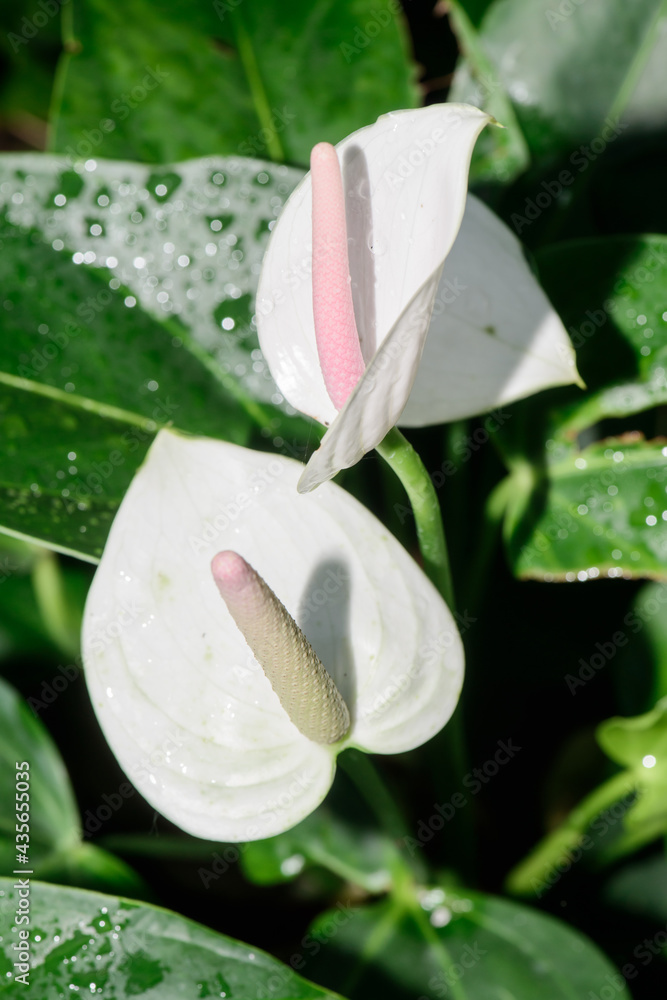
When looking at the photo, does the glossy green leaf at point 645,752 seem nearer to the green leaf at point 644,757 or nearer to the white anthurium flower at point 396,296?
the green leaf at point 644,757

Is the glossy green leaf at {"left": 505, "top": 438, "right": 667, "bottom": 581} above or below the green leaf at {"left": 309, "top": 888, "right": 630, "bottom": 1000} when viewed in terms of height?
above

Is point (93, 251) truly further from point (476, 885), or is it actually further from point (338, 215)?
point (476, 885)

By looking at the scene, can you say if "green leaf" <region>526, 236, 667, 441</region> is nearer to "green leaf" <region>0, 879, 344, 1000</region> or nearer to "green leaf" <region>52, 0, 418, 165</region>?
"green leaf" <region>52, 0, 418, 165</region>

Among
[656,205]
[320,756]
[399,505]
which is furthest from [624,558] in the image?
[656,205]

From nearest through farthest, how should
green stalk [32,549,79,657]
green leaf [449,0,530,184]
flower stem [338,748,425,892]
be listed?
flower stem [338,748,425,892]
green leaf [449,0,530,184]
green stalk [32,549,79,657]

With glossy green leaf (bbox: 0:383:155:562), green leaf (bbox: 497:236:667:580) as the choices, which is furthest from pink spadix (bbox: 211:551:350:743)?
green leaf (bbox: 497:236:667:580)

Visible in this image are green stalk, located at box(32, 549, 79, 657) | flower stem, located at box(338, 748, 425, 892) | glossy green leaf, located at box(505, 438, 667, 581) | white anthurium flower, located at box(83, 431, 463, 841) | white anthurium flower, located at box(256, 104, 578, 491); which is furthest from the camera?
green stalk, located at box(32, 549, 79, 657)
